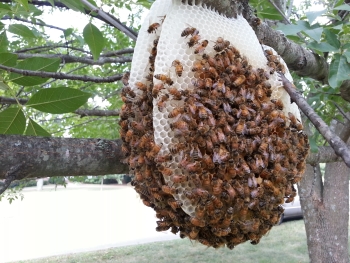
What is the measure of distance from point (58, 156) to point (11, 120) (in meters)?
0.37

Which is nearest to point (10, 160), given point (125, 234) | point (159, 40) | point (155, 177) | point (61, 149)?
point (61, 149)

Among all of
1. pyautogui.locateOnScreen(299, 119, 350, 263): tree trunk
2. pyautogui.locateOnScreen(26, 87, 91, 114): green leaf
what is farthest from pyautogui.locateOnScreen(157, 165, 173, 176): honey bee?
pyautogui.locateOnScreen(299, 119, 350, 263): tree trunk

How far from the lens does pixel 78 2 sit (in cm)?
176

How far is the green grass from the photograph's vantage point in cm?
942

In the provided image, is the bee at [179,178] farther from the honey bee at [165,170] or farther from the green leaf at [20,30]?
the green leaf at [20,30]

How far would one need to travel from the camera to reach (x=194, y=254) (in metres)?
10.0

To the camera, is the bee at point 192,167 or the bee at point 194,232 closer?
the bee at point 192,167

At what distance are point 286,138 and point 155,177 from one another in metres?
0.49

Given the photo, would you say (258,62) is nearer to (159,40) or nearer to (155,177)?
(159,40)

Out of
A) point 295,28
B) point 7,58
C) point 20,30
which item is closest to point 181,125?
point 295,28

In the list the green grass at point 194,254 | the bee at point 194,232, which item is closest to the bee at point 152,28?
the bee at point 194,232

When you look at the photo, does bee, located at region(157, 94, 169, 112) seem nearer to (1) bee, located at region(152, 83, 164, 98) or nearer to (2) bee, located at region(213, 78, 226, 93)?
(1) bee, located at region(152, 83, 164, 98)

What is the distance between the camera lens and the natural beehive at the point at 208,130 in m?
1.11

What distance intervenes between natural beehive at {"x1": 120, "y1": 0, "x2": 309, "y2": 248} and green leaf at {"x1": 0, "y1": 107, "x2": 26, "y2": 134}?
53 cm
